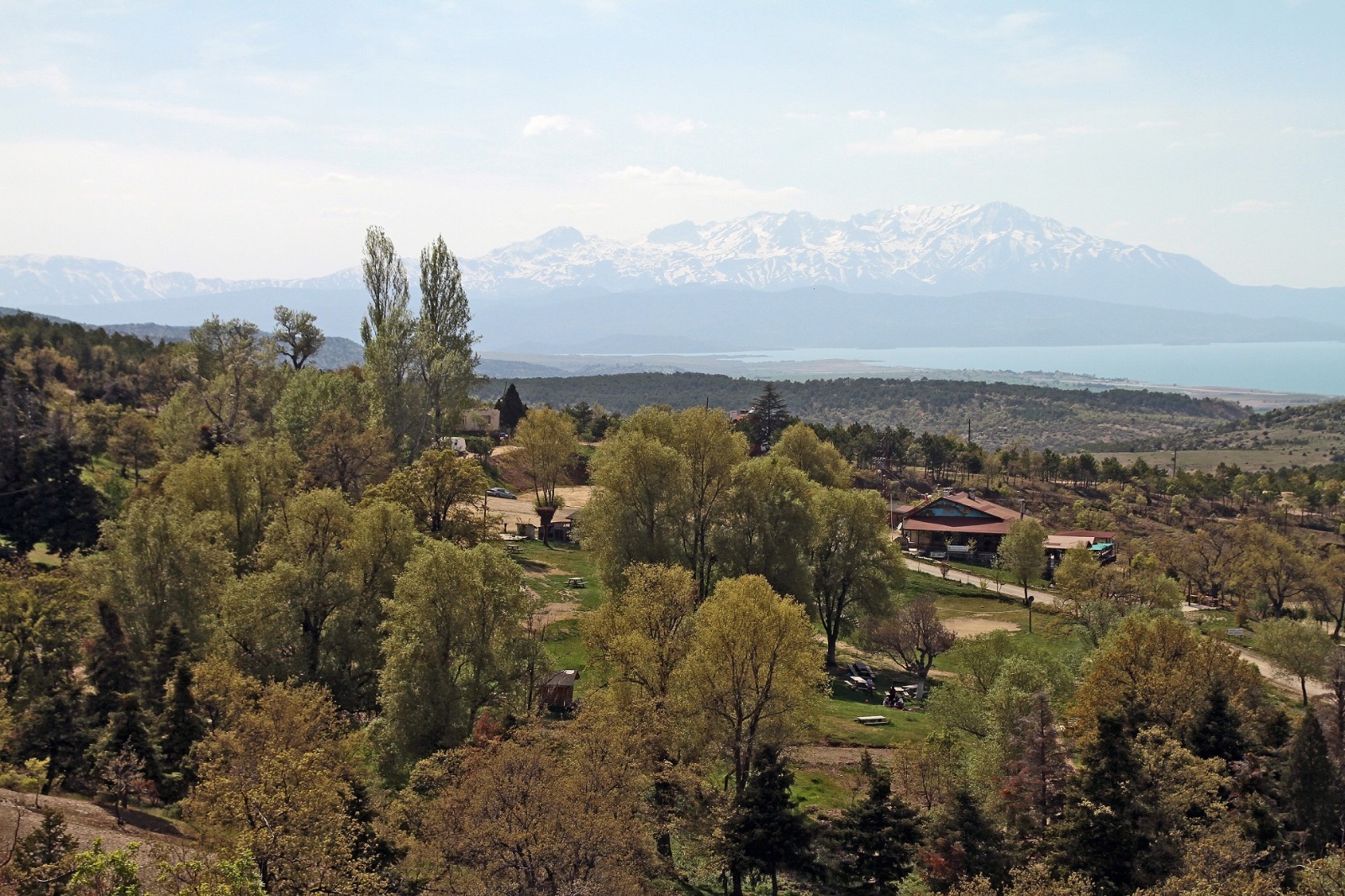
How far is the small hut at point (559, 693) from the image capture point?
38406mm

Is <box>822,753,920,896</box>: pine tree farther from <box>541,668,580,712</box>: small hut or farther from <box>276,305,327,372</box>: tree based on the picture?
<box>276,305,327,372</box>: tree

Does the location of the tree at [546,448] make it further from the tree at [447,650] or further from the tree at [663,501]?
the tree at [447,650]

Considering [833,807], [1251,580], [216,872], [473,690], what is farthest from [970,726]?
[1251,580]

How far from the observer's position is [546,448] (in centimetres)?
7588

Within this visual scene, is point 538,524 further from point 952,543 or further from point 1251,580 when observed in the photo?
point 1251,580

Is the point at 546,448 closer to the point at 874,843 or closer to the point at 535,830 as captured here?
the point at 874,843

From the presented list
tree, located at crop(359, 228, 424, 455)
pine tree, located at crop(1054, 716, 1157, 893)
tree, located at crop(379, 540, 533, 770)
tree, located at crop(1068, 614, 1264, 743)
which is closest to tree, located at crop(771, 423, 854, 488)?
tree, located at crop(359, 228, 424, 455)

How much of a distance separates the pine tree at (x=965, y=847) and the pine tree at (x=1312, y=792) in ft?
30.4

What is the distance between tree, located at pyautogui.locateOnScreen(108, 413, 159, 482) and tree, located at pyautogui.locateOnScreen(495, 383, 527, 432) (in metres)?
42.1

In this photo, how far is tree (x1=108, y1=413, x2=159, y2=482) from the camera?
2719 inches

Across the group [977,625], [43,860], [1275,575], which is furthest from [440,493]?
[1275,575]

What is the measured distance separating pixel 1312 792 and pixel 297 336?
74109mm

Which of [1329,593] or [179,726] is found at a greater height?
[179,726]

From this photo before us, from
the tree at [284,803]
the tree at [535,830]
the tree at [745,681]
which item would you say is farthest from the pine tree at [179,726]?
the tree at [745,681]
